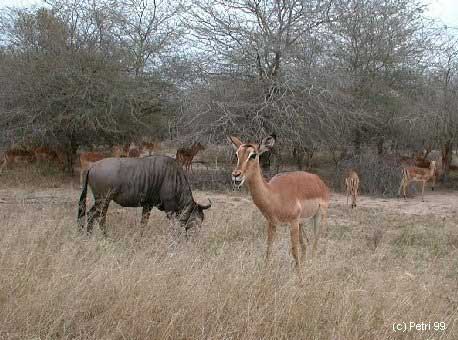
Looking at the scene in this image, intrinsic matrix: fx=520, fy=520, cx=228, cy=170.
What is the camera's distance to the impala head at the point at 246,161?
645cm

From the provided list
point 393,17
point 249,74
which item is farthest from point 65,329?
point 393,17

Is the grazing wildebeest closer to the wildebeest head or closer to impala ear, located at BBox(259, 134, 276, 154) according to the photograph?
the wildebeest head

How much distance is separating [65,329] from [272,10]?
50.9ft

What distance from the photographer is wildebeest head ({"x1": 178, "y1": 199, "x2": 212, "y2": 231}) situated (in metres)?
9.07

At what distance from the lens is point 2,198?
43.3 feet

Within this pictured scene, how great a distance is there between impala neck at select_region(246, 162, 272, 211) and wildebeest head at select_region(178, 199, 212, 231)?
225 cm

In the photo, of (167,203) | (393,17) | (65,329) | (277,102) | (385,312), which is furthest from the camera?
(393,17)

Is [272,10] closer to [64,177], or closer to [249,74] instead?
[249,74]

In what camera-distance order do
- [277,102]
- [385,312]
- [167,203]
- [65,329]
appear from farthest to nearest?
[277,102]
[167,203]
[385,312]
[65,329]

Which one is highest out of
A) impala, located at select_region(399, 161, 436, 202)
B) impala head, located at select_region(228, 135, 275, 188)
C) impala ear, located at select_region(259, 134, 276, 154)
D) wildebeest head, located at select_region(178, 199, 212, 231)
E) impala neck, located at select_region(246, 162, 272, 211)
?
impala ear, located at select_region(259, 134, 276, 154)

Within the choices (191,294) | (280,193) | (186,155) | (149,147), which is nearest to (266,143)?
(280,193)

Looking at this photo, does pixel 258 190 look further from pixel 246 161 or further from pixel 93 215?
pixel 93 215

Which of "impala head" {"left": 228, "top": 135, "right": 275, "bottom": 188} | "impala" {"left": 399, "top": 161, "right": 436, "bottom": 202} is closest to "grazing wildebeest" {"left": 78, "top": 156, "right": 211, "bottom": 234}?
"impala head" {"left": 228, "top": 135, "right": 275, "bottom": 188}

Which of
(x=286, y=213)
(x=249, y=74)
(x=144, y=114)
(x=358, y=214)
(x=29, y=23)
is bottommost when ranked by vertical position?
(x=358, y=214)
